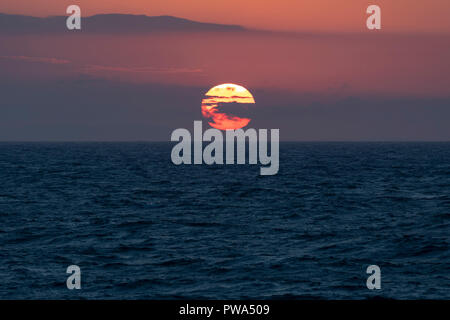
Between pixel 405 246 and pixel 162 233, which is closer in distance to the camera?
pixel 405 246

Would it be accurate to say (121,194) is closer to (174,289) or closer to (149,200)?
(149,200)

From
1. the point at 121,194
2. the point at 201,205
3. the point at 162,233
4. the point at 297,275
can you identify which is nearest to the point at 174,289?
the point at 297,275

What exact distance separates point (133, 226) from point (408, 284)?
1610 centimetres

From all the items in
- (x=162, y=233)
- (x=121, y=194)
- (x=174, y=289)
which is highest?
(x=121, y=194)

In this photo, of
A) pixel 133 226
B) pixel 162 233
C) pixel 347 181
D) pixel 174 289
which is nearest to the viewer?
pixel 174 289

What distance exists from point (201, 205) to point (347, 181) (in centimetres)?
2753

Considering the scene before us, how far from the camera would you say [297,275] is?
1917 cm

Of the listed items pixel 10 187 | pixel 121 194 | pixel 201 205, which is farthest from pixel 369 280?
pixel 10 187

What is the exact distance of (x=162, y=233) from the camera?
27.9 metres

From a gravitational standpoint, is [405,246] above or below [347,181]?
below

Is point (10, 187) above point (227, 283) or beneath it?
above

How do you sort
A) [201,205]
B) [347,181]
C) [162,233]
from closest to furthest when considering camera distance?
[162,233]
[201,205]
[347,181]
